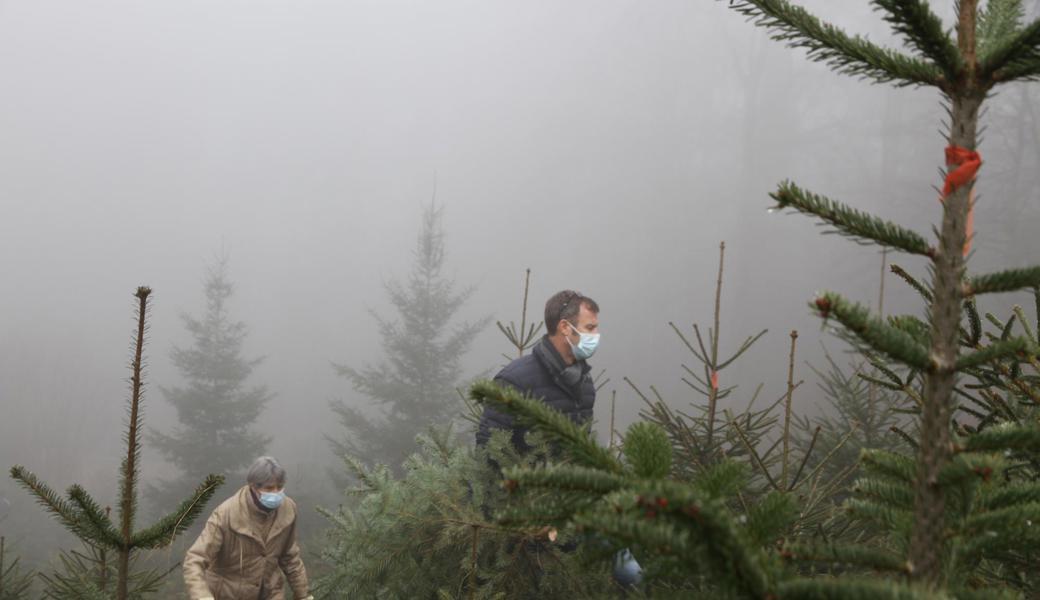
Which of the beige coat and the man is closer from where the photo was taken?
the man

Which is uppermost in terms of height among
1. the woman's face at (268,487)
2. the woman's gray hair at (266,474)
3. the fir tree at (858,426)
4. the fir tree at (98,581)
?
the fir tree at (858,426)

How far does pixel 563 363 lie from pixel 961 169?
153 inches

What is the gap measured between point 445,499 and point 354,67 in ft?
553

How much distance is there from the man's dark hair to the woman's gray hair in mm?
2604

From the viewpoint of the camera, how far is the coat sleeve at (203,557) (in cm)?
530

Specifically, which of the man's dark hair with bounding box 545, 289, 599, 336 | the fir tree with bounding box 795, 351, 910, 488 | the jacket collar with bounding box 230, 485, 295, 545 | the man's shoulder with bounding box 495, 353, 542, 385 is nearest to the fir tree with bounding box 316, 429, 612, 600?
the man's shoulder with bounding box 495, 353, 542, 385

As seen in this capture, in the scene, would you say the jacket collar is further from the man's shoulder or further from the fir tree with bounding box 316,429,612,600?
the man's shoulder

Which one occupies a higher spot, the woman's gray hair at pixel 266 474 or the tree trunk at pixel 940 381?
the tree trunk at pixel 940 381

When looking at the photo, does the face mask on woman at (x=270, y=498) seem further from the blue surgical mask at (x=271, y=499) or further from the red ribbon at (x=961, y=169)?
the red ribbon at (x=961, y=169)

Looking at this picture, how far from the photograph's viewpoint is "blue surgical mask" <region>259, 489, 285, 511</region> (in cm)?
571

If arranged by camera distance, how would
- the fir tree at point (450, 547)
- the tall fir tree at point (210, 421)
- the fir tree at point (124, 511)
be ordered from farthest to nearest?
the tall fir tree at point (210, 421)
the fir tree at point (450, 547)
the fir tree at point (124, 511)

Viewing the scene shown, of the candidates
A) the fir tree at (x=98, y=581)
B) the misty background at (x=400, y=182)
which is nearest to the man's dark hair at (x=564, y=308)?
the misty background at (x=400, y=182)

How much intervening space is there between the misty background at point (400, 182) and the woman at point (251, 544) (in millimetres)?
1847

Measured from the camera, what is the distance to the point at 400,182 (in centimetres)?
12062
